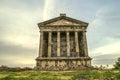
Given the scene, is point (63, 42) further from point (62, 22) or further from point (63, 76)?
point (63, 76)

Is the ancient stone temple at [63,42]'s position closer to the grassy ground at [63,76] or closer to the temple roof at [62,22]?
the temple roof at [62,22]

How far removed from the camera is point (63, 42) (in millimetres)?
56125

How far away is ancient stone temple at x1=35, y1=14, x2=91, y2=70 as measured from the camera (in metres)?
49.2

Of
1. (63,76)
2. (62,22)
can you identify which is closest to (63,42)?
(62,22)

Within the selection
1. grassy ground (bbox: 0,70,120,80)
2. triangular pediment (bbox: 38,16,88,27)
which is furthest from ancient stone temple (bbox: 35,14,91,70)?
grassy ground (bbox: 0,70,120,80)

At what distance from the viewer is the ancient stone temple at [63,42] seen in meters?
49.2

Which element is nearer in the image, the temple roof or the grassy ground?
the grassy ground

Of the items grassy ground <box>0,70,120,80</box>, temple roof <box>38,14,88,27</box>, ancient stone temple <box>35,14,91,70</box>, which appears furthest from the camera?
temple roof <box>38,14,88,27</box>

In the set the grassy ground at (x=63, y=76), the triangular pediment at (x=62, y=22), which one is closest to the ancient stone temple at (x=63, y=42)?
the triangular pediment at (x=62, y=22)

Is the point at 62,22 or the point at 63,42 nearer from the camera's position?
the point at 62,22

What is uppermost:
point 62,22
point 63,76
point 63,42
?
point 62,22

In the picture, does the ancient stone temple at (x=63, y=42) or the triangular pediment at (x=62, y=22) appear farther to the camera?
the triangular pediment at (x=62, y=22)

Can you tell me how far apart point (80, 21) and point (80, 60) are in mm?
10212

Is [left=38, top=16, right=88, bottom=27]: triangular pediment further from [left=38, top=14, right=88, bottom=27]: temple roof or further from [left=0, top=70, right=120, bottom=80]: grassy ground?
[left=0, top=70, right=120, bottom=80]: grassy ground
